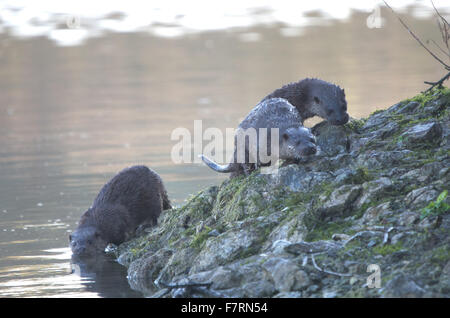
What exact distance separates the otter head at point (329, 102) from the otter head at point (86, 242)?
2.91 meters

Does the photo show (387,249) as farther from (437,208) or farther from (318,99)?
(318,99)

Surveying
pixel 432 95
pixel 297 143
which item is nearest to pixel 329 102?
pixel 432 95

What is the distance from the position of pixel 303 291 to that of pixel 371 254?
0.61 m

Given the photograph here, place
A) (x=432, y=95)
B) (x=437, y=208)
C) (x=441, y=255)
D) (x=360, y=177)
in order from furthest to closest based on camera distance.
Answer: (x=432, y=95) → (x=360, y=177) → (x=437, y=208) → (x=441, y=255)

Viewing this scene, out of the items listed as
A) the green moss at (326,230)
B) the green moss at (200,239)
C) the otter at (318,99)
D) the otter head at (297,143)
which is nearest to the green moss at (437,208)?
the green moss at (326,230)

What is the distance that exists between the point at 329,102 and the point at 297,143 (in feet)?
4.07

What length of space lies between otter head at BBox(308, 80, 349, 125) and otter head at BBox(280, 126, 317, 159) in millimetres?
840

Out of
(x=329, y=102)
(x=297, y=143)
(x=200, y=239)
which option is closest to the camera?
(x=200, y=239)

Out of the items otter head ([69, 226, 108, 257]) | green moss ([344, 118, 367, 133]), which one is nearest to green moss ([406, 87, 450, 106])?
green moss ([344, 118, 367, 133])

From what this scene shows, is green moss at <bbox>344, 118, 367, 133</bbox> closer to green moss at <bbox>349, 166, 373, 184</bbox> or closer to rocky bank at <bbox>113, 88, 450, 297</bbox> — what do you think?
rocky bank at <bbox>113, 88, 450, 297</bbox>

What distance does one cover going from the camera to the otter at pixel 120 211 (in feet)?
Result: 29.7

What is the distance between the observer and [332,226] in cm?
655
